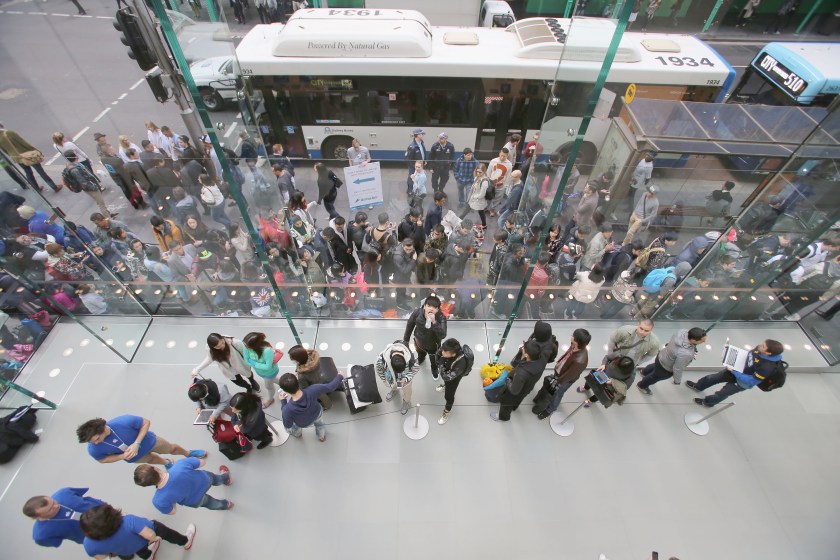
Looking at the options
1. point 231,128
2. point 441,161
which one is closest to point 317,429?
point 231,128

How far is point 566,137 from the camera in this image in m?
4.17

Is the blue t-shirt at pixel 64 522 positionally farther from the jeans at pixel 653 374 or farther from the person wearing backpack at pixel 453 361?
the jeans at pixel 653 374

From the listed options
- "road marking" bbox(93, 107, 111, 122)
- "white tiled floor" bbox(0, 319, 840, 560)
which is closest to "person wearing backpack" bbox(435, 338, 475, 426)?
"white tiled floor" bbox(0, 319, 840, 560)

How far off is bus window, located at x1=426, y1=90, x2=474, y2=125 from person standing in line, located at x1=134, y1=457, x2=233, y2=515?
705 cm

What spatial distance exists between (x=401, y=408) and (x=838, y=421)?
480cm

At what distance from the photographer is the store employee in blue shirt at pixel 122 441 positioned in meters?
3.17

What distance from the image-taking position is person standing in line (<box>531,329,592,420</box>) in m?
3.75

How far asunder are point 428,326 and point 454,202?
16.4ft

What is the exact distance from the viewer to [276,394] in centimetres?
458

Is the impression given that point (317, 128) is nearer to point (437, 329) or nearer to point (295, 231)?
point (295, 231)

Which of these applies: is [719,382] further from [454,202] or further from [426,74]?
[426,74]

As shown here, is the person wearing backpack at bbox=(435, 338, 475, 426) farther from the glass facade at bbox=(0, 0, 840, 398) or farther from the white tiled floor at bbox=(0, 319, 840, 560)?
the glass facade at bbox=(0, 0, 840, 398)

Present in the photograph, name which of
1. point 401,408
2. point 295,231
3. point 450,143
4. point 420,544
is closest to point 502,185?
point 450,143

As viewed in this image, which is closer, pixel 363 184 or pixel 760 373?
pixel 760 373
